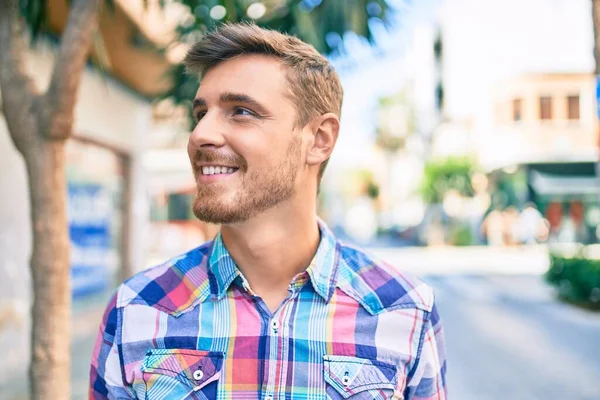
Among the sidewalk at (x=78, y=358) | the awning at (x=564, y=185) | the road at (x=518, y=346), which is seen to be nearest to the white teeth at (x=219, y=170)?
the sidewalk at (x=78, y=358)

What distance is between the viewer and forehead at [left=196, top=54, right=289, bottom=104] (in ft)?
5.28

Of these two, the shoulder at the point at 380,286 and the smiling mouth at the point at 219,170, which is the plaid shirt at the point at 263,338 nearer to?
the shoulder at the point at 380,286

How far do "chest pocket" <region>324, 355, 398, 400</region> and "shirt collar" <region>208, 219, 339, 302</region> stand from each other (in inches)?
6.7

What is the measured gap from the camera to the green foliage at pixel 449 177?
29.1m

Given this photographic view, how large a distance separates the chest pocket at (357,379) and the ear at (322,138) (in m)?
0.53

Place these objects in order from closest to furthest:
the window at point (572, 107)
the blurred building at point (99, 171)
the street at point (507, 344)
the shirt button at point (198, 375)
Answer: the shirt button at point (198, 375)
the street at point (507, 344)
the blurred building at point (99, 171)
the window at point (572, 107)

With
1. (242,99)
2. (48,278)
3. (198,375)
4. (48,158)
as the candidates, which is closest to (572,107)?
(48,158)

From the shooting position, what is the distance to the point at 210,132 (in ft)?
5.25

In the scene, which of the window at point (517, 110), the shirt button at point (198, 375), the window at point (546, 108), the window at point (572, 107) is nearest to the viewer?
the shirt button at point (198, 375)

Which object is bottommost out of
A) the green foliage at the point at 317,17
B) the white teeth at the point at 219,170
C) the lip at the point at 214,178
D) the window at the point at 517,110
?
the lip at the point at 214,178

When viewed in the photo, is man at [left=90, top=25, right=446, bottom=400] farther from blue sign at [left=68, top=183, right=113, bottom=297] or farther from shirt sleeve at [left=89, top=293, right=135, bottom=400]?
blue sign at [left=68, top=183, right=113, bottom=297]

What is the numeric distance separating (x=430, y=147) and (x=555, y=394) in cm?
2867

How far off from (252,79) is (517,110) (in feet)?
98.2

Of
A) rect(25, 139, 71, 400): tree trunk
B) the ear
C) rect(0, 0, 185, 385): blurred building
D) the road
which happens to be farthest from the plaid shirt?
the road
